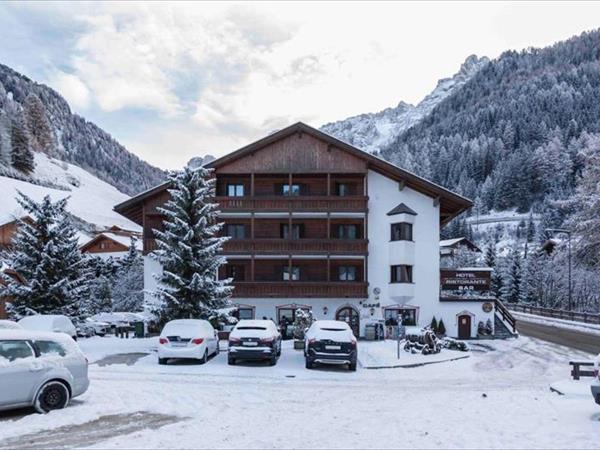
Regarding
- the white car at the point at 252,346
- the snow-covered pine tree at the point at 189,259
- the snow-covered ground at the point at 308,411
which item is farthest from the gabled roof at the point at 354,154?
the snow-covered ground at the point at 308,411

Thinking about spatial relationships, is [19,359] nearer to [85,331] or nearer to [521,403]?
[521,403]

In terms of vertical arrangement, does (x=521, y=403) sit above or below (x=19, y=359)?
below

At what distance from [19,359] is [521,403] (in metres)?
10.7

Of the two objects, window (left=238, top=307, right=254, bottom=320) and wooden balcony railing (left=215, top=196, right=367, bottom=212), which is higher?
wooden balcony railing (left=215, top=196, right=367, bottom=212)

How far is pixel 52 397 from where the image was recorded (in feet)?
39.3

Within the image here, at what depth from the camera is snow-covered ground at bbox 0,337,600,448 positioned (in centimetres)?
952

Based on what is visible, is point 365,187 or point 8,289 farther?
point 365,187

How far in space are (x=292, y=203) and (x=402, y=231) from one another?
707 centimetres

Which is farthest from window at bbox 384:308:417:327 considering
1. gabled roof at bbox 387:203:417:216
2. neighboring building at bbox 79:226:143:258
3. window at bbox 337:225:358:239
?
neighboring building at bbox 79:226:143:258

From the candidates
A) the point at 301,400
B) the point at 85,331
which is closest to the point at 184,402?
the point at 301,400

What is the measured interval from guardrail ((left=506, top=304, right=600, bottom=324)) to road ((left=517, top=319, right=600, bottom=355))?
2.57m

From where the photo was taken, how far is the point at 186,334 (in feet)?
68.9

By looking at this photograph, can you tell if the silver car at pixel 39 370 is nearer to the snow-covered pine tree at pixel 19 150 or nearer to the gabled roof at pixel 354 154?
the gabled roof at pixel 354 154

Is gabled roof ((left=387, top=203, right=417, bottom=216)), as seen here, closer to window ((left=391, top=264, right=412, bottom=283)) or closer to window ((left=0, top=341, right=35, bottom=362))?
window ((left=391, top=264, right=412, bottom=283))
